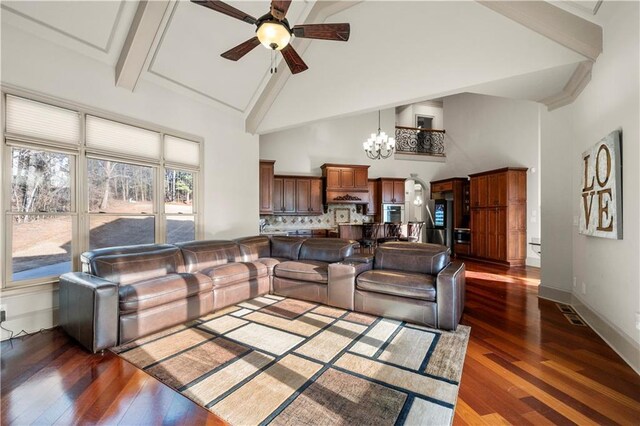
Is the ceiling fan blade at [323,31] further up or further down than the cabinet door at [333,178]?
further up

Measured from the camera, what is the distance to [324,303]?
3674 millimetres

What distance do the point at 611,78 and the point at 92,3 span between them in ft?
17.6

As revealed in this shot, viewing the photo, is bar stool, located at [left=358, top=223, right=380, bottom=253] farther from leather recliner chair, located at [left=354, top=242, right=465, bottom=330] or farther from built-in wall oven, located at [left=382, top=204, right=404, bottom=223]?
leather recliner chair, located at [left=354, top=242, right=465, bottom=330]

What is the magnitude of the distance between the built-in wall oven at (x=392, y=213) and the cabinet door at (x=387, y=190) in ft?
0.62

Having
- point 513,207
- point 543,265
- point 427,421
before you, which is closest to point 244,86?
point 427,421

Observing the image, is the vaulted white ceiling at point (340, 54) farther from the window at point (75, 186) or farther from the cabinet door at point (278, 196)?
the cabinet door at point (278, 196)

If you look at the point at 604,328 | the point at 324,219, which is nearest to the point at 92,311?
the point at 604,328

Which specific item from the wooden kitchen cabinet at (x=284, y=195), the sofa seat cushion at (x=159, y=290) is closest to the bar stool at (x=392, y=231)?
the wooden kitchen cabinet at (x=284, y=195)

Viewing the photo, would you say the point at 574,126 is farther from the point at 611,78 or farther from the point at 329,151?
the point at 329,151

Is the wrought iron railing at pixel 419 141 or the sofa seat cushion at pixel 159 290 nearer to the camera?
the sofa seat cushion at pixel 159 290

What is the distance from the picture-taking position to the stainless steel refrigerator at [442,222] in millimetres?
8586

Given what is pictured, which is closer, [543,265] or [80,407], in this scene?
[80,407]

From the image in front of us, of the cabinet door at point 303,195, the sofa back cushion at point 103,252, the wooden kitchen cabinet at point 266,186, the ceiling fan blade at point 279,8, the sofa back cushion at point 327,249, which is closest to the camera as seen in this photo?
the ceiling fan blade at point 279,8

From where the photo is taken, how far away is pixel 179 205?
460 centimetres
